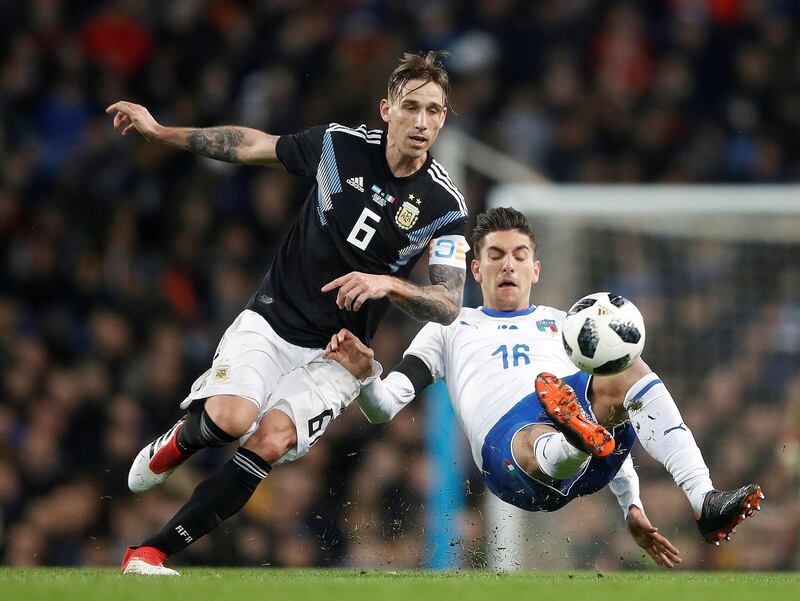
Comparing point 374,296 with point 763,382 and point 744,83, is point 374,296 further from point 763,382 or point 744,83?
point 744,83

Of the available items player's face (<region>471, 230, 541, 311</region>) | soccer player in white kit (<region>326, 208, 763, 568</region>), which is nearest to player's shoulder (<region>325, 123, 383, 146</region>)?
soccer player in white kit (<region>326, 208, 763, 568</region>)

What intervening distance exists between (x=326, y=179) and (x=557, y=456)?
169cm

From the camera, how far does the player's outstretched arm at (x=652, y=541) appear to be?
6.83 m

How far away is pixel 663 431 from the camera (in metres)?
6.57

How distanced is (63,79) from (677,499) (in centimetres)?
617

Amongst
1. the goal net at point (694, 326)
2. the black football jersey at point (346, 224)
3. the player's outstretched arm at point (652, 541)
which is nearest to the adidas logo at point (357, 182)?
the black football jersey at point (346, 224)

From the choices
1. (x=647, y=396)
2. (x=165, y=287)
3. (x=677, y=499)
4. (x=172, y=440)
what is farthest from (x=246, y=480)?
(x=165, y=287)

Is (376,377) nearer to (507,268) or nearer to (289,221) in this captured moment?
(507,268)

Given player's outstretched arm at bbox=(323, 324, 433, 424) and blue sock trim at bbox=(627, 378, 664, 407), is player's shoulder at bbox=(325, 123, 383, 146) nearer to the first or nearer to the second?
player's outstretched arm at bbox=(323, 324, 433, 424)

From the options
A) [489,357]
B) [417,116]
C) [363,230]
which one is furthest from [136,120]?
[489,357]

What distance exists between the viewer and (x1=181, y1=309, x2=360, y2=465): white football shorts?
20.9 feet

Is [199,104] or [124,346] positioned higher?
[199,104]

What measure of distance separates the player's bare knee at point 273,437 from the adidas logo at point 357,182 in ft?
3.65

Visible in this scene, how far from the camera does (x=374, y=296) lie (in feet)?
19.5
